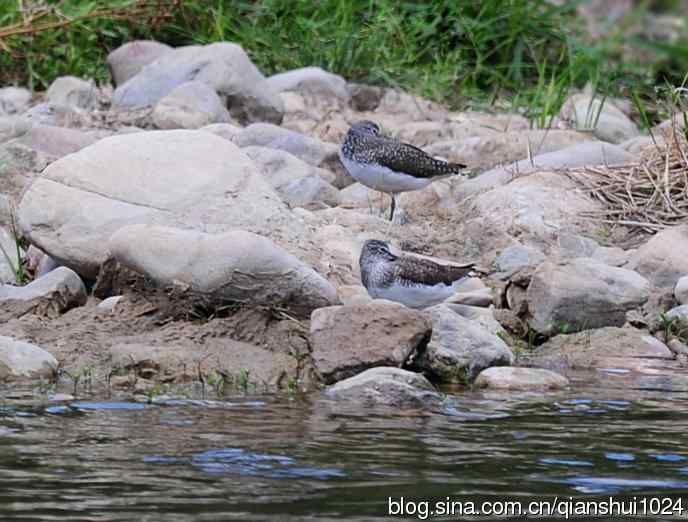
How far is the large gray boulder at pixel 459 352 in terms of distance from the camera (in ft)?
24.9

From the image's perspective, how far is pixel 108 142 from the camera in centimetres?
886

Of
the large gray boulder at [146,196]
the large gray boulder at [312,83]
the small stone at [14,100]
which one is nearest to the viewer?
the large gray boulder at [146,196]

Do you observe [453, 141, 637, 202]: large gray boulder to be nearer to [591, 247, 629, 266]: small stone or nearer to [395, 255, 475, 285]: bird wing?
[591, 247, 629, 266]: small stone

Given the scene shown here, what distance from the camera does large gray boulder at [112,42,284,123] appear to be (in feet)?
41.6

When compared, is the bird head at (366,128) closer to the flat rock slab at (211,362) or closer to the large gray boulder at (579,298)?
the large gray boulder at (579,298)

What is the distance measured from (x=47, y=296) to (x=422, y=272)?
212cm

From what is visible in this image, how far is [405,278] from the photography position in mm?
8164

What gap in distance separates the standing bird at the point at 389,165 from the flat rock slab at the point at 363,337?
8.98 feet

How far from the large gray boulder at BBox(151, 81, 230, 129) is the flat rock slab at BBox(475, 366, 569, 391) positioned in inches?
198

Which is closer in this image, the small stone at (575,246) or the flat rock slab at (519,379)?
the flat rock slab at (519,379)

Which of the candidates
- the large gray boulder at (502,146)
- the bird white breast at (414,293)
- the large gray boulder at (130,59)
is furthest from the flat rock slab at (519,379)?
the large gray boulder at (130,59)

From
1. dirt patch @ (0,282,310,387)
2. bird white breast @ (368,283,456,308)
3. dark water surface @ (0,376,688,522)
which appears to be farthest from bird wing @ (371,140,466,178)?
dark water surface @ (0,376,688,522)

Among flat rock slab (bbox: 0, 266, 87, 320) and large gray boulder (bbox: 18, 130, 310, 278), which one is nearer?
flat rock slab (bbox: 0, 266, 87, 320)

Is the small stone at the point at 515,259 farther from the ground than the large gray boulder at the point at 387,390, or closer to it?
farther from the ground
